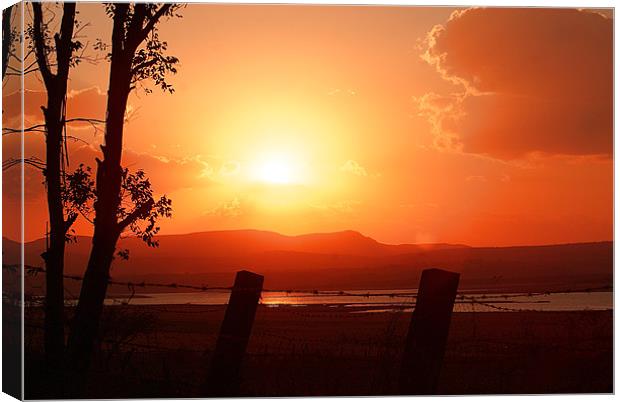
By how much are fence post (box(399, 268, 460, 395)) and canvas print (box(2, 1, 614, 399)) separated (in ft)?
2.26

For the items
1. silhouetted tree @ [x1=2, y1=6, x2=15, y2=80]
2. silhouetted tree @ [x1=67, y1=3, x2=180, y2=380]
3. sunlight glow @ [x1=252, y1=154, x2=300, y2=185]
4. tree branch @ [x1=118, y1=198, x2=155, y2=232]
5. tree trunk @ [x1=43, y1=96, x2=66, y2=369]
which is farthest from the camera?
sunlight glow @ [x1=252, y1=154, x2=300, y2=185]

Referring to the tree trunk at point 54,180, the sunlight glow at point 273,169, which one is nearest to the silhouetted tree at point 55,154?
the tree trunk at point 54,180

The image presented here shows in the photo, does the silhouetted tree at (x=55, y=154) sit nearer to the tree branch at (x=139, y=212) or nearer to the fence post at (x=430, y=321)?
the tree branch at (x=139, y=212)

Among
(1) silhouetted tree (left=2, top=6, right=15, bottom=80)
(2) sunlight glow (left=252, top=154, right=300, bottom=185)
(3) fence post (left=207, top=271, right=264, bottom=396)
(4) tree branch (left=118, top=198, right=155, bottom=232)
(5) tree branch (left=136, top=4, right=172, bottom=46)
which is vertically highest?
(5) tree branch (left=136, top=4, right=172, bottom=46)

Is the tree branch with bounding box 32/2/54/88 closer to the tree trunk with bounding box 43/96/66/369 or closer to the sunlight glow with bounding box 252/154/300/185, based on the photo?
the tree trunk with bounding box 43/96/66/369

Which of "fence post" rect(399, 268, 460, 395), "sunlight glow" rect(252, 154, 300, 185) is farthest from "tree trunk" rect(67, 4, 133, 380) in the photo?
"fence post" rect(399, 268, 460, 395)

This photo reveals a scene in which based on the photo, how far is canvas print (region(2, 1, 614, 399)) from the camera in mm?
7750

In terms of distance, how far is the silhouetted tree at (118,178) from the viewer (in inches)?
307

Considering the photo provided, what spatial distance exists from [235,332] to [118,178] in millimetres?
1794

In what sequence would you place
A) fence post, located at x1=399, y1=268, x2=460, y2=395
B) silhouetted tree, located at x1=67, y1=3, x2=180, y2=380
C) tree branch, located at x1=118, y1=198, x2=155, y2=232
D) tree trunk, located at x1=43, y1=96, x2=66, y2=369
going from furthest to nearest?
tree branch, located at x1=118, y1=198, x2=155, y2=232
silhouetted tree, located at x1=67, y1=3, x2=180, y2=380
tree trunk, located at x1=43, y1=96, x2=66, y2=369
fence post, located at x1=399, y1=268, x2=460, y2=395

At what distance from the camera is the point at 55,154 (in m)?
7.83

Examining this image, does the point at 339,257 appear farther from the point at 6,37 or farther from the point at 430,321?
the point at 6,37

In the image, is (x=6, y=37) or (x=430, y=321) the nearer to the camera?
(x=430, y=321)

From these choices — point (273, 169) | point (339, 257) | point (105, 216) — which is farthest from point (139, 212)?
point (339, 257)
